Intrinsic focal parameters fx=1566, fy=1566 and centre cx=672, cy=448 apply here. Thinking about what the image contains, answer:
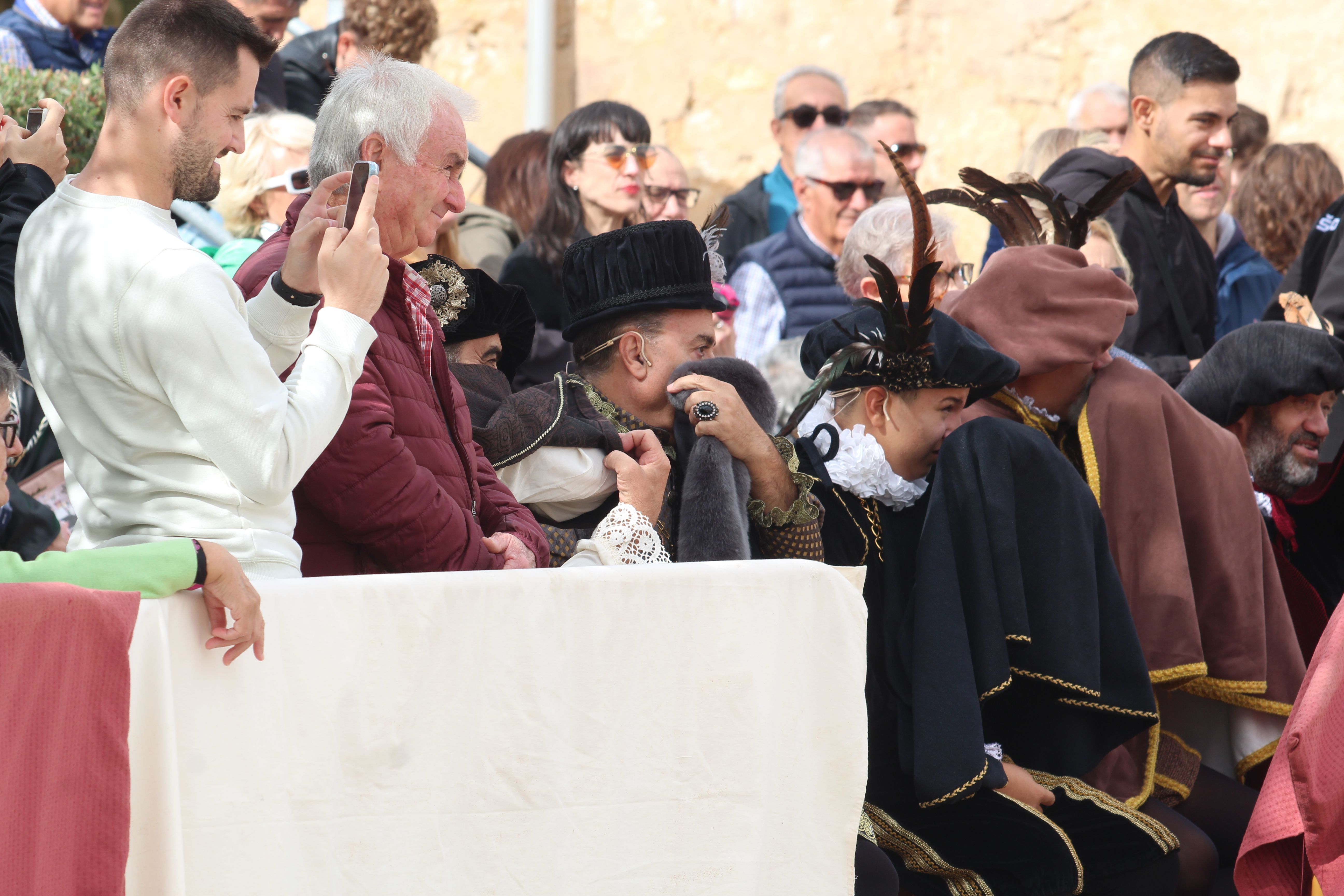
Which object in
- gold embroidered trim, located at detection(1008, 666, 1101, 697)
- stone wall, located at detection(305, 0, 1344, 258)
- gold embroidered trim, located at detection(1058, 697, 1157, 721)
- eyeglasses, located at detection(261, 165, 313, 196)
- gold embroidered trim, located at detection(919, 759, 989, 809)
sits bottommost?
gold embroidered trim, located at detection(919, 759, 989, 809)

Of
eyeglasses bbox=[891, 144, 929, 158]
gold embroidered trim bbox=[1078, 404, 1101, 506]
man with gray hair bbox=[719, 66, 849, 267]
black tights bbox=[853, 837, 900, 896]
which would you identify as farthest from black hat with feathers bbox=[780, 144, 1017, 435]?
eyeglasses bbox=[891, 144, 929, 158]

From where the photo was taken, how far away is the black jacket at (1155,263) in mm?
5438

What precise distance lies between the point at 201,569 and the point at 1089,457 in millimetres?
2506

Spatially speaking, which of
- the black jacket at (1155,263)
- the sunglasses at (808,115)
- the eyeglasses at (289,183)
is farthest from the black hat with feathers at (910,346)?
the sunglasses at (808,115)

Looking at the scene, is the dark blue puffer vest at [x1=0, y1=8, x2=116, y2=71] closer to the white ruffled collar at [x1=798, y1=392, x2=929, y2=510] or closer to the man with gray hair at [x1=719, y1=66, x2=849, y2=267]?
the man with gray hair at [x1=719, y1=66, x2=849, y2=267]

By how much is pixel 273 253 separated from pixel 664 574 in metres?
1.08

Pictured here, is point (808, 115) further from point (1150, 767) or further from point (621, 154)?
point (1150, 767)

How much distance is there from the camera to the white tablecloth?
2.37 m

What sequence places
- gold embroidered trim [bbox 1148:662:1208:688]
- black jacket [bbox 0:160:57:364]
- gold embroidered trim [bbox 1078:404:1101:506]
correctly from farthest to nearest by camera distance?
gold embroidered trim [bbox 1078:404:1101:506] → gold embroidered trim [bbox 1148:662:1208:688] → black jacket [bbox 0:160:57:364]

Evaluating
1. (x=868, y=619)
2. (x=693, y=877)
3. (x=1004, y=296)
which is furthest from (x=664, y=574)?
(x=1004, y=296)

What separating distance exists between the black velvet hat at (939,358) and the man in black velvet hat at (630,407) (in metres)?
0.30

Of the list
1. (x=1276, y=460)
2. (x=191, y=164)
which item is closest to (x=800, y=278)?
(x=1276, y=460)

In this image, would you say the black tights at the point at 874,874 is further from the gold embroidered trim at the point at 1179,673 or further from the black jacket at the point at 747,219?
the black jacket at the point at 747,219

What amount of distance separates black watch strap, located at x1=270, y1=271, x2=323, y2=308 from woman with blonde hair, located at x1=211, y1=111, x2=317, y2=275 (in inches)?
66.6
